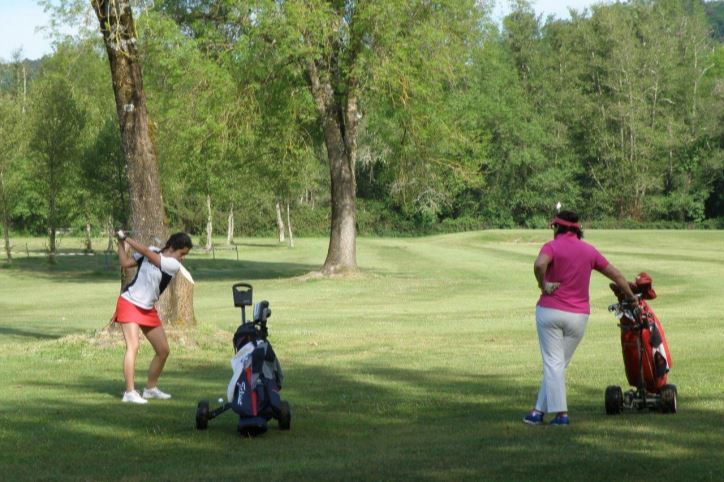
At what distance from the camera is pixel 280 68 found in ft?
125

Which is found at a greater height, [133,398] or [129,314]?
[129,314]

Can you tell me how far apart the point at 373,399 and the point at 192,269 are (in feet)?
138

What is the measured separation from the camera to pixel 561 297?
34.7ft

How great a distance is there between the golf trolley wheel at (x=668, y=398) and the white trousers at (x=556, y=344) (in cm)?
102

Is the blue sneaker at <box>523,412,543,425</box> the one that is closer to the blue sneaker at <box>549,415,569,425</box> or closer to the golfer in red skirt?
the blue sneaker at <box>549,415,569,425</box>

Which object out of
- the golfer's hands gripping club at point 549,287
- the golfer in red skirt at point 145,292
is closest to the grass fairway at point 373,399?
the golfer in red skirt at point 145,292

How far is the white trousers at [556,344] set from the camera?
10.6m

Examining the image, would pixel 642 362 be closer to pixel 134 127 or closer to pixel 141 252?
pixel 141 252

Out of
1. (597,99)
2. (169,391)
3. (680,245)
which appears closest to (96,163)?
(680,245)

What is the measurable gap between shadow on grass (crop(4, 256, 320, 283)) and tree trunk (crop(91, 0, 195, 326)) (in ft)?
89.9

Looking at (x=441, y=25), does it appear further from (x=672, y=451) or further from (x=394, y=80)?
(x=672, y=451)

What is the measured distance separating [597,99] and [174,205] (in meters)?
41.9

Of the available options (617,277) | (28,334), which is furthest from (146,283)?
(28,334)

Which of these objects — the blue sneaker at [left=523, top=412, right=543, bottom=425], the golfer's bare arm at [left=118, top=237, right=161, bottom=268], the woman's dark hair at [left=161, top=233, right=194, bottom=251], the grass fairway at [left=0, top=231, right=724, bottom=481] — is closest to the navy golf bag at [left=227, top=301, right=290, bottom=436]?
the grass fairway at [left=0, top=231, right=724, bottom=481]
